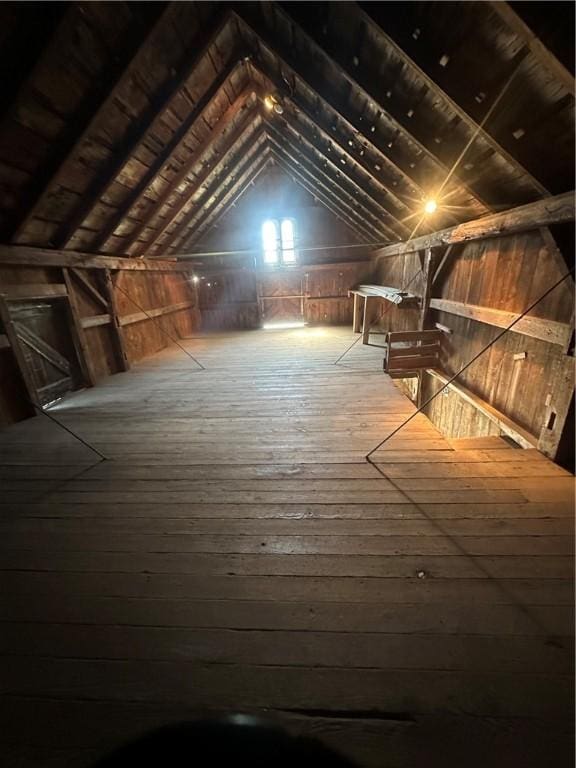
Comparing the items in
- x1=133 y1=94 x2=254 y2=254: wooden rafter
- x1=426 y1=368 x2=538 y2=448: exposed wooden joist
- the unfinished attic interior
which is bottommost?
x1=426 y1=368 x2=538 y2=448: exposed wooden joist

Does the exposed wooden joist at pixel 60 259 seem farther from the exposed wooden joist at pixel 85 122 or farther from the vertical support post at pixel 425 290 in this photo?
the vertical support post at pixel 425 290

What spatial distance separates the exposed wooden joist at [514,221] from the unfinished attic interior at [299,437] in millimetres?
35

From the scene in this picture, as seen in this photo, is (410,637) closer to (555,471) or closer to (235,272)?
(555,471)

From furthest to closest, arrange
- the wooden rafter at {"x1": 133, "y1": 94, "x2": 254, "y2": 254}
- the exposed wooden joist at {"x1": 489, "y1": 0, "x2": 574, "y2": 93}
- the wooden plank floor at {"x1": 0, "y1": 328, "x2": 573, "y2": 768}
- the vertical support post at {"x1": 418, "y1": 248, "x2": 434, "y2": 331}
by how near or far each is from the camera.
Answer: the vertical support post at {"x1": 418, "y1": 248, "x2": 434, "y2": 331}, the wooden rafter at {"x1": 133, "y1": 94, "x2": 254, "y2": 254}, the exposed wooden joist at {"x1": 489, "y1": 0, "x2": 574, "y2": 93}, the wooden plank floor at {"x1": 0, "y1": 328, "x2": 573, "y2": 768}

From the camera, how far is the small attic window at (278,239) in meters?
10.9

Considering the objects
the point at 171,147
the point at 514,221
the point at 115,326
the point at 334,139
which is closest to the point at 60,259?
the point at 115,326

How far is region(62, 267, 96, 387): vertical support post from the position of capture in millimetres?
5390

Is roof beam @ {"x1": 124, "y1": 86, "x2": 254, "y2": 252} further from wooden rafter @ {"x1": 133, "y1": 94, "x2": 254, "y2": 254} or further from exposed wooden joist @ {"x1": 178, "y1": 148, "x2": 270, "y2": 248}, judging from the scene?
exposed wooden joist @ {"x1": 178, "y1": 148, "x2": 270, "y2": 248}

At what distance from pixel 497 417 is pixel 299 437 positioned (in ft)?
7.88

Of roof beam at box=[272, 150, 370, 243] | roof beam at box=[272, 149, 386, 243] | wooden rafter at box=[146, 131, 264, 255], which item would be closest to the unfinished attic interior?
wooden rafter at box=[146, 131, 264, 255]

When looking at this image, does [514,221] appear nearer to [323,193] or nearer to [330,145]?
[330,145]

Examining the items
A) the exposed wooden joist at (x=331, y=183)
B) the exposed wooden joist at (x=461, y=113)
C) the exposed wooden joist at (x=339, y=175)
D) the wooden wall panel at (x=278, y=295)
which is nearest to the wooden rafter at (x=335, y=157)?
the exposed wooden joist at (x=339, y=175)

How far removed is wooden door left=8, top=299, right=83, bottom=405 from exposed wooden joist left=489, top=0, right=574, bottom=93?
5.94 meters

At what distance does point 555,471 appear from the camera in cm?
252
